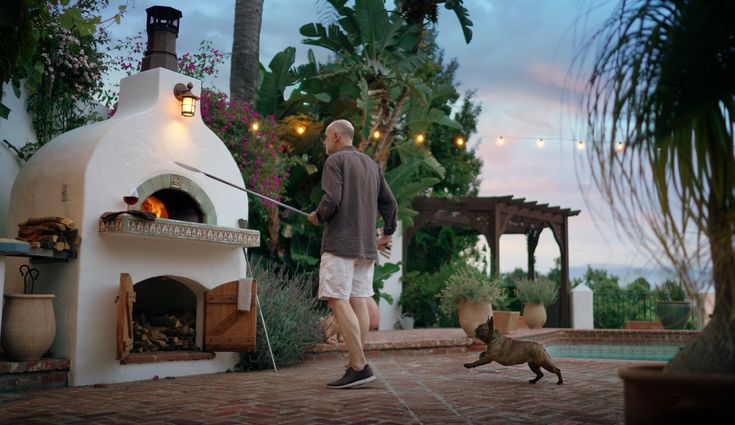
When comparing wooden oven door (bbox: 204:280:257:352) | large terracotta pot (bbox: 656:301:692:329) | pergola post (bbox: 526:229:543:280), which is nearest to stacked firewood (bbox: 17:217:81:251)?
wooden oven door (bbox: 204:280:257:352)

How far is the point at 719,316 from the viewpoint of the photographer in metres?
2.01

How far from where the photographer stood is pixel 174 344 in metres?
6.77

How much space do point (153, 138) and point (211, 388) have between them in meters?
2.46

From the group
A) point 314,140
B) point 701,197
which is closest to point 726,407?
point 701,197

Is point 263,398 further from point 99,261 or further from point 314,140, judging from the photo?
point 314,140

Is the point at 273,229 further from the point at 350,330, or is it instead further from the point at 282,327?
the point at 350,330

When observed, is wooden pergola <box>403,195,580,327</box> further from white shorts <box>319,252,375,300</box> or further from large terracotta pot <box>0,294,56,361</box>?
large terracotta pot <box>0,294,56,361</box>

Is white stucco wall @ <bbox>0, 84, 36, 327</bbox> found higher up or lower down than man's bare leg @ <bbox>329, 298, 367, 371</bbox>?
higher up

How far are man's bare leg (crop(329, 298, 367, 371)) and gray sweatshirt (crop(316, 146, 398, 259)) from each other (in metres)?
0.38

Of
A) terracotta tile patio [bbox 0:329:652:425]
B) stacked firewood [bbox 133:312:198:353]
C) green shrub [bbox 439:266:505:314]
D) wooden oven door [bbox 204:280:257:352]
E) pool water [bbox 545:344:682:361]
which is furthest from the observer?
pool water [bbox 545:344:682:361]

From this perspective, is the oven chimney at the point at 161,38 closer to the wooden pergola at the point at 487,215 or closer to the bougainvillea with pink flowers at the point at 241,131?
the bougainvillea with pink flowers at the point at 241,131

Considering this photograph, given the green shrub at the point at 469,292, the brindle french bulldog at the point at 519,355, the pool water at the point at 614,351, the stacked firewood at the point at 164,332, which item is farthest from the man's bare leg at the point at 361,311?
the pool water at the point at 614,351

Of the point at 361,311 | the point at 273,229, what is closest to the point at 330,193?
the point at 361,311

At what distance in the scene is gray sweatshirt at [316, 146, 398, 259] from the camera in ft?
17.0
